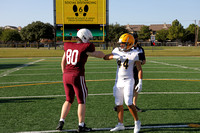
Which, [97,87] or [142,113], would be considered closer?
[142,113]

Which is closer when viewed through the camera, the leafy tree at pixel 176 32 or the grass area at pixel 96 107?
the grass area at pixel 96 107

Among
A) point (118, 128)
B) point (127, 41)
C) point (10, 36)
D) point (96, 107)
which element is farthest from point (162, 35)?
point (118, 128)

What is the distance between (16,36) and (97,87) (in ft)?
324

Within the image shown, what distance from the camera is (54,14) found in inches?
869

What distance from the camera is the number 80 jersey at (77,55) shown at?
13.0ft

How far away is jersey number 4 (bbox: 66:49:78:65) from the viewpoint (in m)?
3.98

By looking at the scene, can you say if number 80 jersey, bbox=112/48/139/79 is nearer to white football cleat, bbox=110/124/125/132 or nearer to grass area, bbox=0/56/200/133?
white football cleat, bbox=110/124/125/132

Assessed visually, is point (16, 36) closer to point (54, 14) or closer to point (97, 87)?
point (54, 14)

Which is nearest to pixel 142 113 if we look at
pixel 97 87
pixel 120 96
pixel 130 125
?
pixel 130 125

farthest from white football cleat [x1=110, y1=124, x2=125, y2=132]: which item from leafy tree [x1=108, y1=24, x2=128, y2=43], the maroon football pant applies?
leafy tree [x1=108, y1=24, x2=128, y2=43]

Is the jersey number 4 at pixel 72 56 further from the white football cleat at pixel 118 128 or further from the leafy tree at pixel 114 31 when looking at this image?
the leafy tree at pixel 114 31

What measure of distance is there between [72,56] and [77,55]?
0.09 metres

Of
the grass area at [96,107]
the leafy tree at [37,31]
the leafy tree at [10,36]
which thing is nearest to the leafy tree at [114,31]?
the leafy tree at [37,31]

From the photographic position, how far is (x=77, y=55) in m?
3.97
